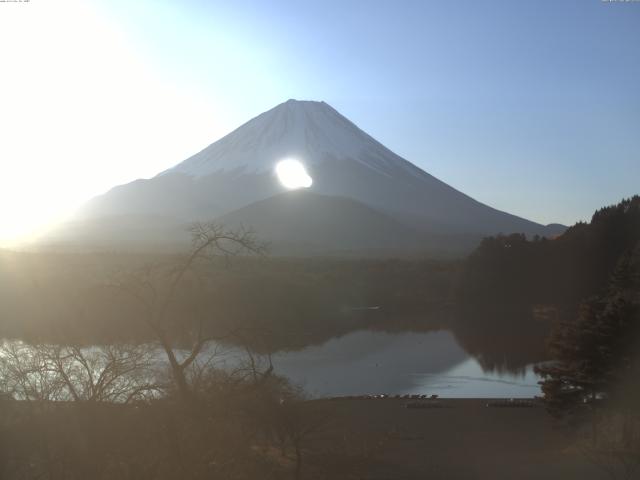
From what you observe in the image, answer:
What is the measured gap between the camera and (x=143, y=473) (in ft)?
10.8

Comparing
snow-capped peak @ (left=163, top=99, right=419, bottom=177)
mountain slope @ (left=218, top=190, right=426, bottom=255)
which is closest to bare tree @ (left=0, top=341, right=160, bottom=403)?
mountain slope @ (left=218, top=190, right=426, bottom=255)

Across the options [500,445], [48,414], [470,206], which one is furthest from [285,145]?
[48,414]

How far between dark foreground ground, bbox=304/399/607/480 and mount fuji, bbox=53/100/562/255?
152 ft

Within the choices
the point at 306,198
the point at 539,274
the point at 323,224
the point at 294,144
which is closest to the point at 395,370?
the point at 539,274

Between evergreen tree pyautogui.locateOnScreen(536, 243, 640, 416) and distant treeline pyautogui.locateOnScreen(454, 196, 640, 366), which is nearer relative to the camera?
evergreen tree pyautogui.locateOnScreen(536, 243, 640, 416)

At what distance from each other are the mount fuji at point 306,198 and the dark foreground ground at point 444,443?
152 feet

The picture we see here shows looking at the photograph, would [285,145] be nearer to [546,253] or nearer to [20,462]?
[546,253]

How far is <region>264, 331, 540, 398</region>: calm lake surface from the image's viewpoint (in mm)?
13539

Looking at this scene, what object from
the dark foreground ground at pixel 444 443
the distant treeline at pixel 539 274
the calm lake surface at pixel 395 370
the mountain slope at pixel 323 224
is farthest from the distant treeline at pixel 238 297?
the mountain slope at pixel 323 224

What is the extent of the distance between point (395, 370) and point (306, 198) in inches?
2196

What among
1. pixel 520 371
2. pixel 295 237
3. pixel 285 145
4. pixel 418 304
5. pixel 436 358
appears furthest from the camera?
pixel 285 145

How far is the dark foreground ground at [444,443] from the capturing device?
288 inches

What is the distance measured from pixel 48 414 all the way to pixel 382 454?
509 cm

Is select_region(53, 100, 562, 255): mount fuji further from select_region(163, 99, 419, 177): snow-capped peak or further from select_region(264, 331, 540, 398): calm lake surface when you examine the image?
select_region(264, 331, 540, 398): calm lake surface
